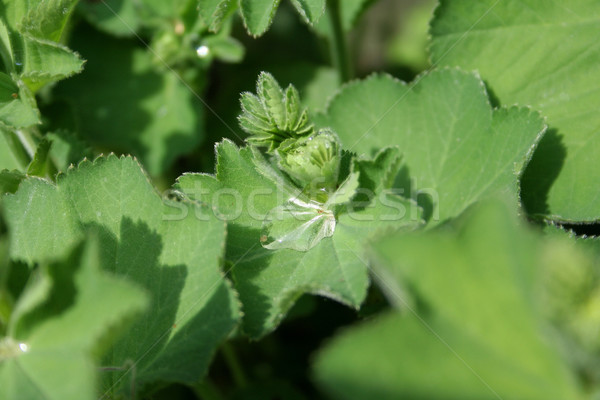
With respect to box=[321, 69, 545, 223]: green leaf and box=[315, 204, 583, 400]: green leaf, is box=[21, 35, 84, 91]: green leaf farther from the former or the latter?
box=[315, 204, 583, 400]: green leaf

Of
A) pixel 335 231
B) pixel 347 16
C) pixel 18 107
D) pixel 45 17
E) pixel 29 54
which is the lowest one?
pixel 18 107

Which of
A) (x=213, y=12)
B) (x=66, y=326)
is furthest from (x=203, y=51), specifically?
(x=66, y=326)

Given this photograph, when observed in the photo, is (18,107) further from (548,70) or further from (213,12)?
(548,70)

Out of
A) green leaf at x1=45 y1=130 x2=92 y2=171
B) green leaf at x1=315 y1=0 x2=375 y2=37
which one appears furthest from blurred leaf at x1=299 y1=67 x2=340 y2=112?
green leaf at x1=45 y1=130 x2=92 y2=171

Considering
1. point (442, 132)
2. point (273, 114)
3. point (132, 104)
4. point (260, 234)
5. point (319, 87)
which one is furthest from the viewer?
point (319, 87)

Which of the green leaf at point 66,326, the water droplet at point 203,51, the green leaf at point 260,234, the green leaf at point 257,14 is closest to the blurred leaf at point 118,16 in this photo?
the water droplet at point 203,51

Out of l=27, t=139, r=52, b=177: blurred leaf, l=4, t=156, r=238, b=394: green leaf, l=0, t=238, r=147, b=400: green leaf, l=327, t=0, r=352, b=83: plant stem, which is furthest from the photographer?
l=327, t=0, r=352, b=83: plant stem


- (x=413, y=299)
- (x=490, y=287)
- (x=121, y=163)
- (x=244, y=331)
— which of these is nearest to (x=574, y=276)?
(x=490, y=287)

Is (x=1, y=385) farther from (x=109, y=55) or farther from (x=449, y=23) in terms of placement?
(x=109, y=55)
